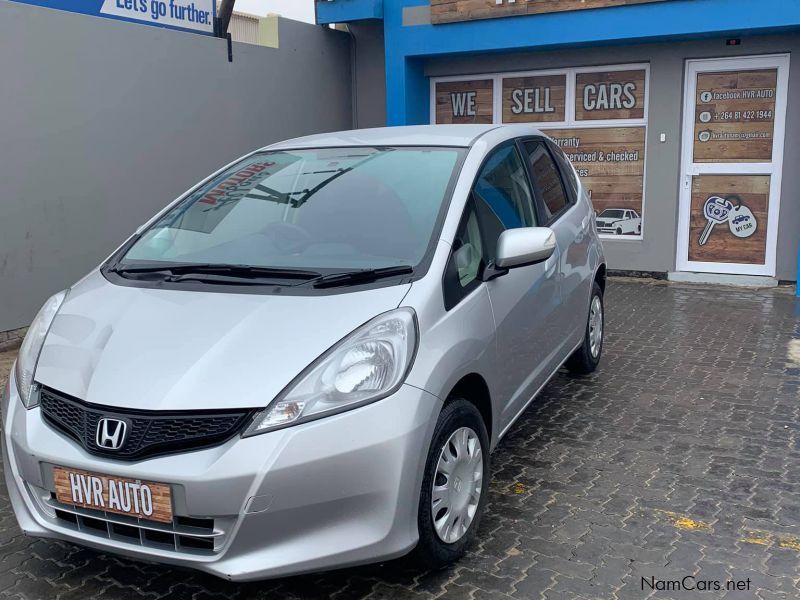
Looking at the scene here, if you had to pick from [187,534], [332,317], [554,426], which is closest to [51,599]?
[187,534]

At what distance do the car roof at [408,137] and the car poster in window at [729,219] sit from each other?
570 cm

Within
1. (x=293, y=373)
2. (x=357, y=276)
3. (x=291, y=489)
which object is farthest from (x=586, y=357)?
(x=291, y=489)

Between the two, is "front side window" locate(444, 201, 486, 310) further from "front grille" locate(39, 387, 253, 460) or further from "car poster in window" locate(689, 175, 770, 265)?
"car poster in window" locate(689, 175, 770, 265)

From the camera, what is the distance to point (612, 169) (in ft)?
33.1

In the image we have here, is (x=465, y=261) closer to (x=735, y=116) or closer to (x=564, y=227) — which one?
(x=564, y=227)

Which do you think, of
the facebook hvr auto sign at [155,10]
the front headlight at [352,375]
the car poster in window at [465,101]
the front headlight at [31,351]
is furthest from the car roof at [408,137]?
the car poster in window at [465,101]

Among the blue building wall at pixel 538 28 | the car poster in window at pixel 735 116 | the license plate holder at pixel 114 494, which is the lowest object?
the license plate holder at pixel 114 494

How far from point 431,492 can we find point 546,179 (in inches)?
102

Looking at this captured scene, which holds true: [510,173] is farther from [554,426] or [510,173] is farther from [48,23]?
[48,23]

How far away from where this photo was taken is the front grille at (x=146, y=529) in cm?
263

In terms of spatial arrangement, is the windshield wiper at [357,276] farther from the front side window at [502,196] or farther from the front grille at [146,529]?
the front grille at [146,529]

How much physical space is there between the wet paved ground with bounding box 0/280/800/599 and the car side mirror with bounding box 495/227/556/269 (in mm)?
1229

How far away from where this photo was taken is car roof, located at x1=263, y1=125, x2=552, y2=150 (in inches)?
162

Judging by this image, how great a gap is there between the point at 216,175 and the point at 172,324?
5.29ft
